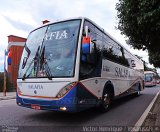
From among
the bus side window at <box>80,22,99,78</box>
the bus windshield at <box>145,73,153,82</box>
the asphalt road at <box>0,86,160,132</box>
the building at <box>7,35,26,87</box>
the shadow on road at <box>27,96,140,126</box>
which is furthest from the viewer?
the bus windshield at <box>145,73,153,82</box>

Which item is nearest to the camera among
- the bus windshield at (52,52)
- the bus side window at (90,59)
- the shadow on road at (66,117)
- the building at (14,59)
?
the bus windshield at (52,52)

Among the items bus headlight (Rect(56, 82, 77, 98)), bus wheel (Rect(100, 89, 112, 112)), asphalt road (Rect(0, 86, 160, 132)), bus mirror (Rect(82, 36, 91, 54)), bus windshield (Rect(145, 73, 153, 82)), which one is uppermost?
bus mirror (Rect(82, 36, 91, 54))

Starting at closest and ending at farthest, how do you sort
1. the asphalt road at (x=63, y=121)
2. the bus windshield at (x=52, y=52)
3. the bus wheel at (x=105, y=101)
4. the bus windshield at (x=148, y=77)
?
1. the asphalt road at (x=63, y=121)
2. the bus windshield at (x=52, y=52)
3. the bus wheel at (x=105, y=101)
4. the bus windshield at (x=148, y=77)

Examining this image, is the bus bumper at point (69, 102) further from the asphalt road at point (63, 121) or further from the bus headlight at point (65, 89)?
the asphalt road at point (63, 121)

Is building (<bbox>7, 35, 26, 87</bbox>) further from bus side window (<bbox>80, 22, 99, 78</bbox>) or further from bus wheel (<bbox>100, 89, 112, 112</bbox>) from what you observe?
bus side window (<bbox>80, 22, 99, 78</bbox>)

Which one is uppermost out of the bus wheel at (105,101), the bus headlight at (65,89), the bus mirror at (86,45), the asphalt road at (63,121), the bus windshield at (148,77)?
the bus mirror at (86,45)

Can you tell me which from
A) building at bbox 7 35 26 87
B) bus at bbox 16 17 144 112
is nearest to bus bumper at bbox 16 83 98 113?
bus at bbox 16 17 144 112

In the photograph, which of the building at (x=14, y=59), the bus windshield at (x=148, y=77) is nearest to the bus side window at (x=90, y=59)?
the building at (x=14, y=59)

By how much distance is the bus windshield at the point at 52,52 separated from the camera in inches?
281

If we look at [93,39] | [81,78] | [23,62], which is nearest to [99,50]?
[93,39]

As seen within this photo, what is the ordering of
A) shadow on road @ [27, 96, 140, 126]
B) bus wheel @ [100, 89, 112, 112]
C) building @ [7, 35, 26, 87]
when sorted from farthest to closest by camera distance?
building @ [7, 35, 26, 87]
bus wheel @ [100, 89, 112, 112]
shadow on road @ [27, 96, 140, 126]

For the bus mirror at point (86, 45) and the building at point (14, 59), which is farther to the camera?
the building at point (14, 59)

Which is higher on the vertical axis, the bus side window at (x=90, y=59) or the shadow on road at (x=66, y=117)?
the bus side window at (x=90, y=59)

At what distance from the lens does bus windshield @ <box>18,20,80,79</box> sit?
7.13 m
